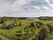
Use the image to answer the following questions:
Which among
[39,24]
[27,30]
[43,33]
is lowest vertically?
[43,33]

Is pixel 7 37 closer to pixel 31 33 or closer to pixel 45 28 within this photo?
pixel 31 33

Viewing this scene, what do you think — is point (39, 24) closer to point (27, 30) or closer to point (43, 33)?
point (43, 33)

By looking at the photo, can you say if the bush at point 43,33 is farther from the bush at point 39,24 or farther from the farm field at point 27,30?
the bush at point 39,24

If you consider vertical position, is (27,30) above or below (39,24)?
below

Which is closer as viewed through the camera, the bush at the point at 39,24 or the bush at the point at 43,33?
the bush at the point at 43,33

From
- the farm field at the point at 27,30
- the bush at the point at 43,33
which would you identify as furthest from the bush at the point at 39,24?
the bush at the point at 43,33

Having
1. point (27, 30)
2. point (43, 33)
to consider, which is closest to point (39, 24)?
point (43, 33)

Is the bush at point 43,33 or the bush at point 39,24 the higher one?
the bush at point 39,24

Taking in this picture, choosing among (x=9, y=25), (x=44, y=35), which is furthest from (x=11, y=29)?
(x=44, y=35)

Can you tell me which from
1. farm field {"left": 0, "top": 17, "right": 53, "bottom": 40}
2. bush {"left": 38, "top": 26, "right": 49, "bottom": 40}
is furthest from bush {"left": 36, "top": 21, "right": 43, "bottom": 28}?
bush {"left": 38, "top": 26, "right": 49, "bottom": 40}

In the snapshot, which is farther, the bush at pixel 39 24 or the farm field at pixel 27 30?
the bush at pixel 39 24
